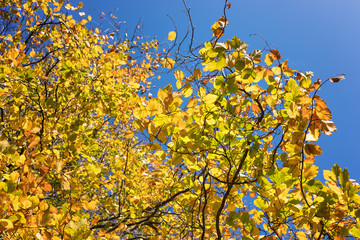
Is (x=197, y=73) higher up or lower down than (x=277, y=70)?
lower down

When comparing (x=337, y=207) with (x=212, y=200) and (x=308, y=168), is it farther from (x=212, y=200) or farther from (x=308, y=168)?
(x=212, y=200)

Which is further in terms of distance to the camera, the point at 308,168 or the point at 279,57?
the point at 279,57

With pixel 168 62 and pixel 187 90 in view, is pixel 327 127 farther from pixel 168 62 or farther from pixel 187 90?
pixel 168 62

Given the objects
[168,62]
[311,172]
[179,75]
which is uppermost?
[168,62]

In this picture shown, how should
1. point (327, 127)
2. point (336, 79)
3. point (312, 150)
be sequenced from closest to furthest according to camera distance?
point (327, 127) → point (312, 150) → point (336, 79)

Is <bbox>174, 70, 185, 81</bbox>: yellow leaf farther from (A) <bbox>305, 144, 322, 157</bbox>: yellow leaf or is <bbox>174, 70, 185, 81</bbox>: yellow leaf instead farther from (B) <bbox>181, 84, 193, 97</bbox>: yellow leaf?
(A) <bbox>305, 144, 322, 157</bbox>: yellow leaf

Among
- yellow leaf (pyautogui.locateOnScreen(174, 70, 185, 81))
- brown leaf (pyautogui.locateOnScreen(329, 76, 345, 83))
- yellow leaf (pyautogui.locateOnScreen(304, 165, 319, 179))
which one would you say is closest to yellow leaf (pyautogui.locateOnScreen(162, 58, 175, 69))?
yellow leaf (pyautogui.locateOnScreen(174, 70, 185, 81))

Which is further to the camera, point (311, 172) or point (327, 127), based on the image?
point (311, 172)

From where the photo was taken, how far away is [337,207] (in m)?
1.54

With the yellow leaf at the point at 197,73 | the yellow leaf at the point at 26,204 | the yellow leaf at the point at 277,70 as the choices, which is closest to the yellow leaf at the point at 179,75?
the yellow leaf at the point at 197,73

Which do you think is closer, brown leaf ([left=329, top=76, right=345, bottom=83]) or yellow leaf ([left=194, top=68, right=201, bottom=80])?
brown leaf ([left=329, top=76, right=345, bottom=83])

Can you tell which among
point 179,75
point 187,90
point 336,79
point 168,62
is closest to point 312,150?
point 336,79

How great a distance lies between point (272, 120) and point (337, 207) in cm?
82

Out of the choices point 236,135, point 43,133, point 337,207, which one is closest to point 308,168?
point 337,207
